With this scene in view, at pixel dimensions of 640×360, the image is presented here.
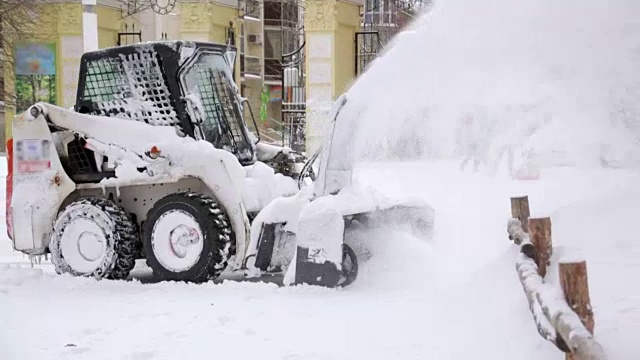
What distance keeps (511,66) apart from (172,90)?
132 inches

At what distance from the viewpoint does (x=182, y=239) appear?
8.55m

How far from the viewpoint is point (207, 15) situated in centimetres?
2308

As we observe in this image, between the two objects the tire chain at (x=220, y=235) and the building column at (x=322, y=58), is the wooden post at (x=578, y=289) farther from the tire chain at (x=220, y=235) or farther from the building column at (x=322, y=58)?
the building column at (x=322, y=58)

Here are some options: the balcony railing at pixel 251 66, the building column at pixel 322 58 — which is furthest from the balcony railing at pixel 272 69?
the building column at pixel 322 58

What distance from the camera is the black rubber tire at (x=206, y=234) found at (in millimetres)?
8312

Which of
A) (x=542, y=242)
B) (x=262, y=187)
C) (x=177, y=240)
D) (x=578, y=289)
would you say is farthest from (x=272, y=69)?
(x=578, y=289)

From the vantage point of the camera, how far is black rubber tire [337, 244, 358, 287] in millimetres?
Result: 7871

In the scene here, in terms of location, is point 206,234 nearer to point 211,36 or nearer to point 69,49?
point 211,36

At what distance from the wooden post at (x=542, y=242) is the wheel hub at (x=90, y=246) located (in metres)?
4.22

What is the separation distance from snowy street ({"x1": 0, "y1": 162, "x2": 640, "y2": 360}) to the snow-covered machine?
29cm

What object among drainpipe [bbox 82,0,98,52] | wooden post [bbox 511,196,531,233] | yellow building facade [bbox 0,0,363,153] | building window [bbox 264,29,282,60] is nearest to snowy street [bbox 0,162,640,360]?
wooden post [bbox 511,196,531,233]

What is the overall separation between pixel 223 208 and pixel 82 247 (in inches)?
56.1

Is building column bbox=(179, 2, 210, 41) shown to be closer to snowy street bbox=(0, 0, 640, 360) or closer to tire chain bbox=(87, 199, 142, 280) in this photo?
snowy street bbox=(0, 0, 640, 360)

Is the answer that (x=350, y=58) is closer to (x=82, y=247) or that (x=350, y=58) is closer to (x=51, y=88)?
(x=51, y=88)
